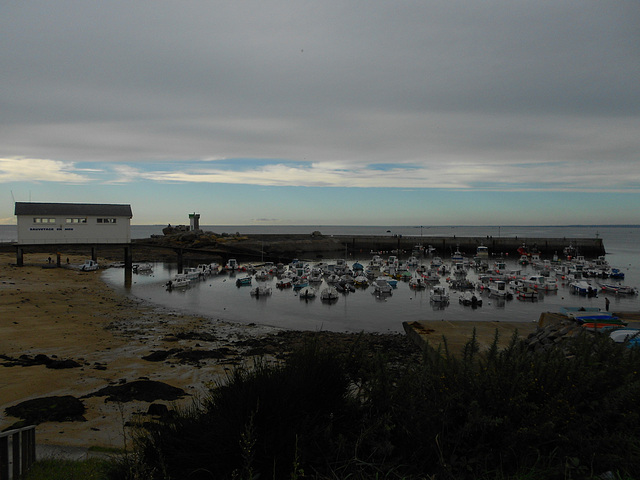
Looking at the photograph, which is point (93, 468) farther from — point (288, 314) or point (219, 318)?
point (288, 314)

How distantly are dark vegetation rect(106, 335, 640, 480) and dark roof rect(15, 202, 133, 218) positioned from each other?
154ft

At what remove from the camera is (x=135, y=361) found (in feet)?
49.6

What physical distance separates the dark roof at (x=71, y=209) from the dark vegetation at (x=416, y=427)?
154ft

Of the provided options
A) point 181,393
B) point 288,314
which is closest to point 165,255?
point 288,314

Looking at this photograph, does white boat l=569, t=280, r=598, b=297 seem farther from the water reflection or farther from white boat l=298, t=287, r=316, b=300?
white boat l=298, t=287, r=316, b=300

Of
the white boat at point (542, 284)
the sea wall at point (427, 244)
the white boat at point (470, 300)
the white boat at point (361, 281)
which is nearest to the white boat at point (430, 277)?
the white boat at point (361, 281)

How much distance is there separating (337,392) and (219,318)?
26.0 metres

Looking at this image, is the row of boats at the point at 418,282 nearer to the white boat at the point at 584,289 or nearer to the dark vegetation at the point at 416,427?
the white boat at the point at 584,289

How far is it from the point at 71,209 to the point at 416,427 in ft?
162

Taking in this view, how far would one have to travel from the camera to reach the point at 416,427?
14.3ft

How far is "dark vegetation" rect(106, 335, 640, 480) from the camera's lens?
3.90 metres

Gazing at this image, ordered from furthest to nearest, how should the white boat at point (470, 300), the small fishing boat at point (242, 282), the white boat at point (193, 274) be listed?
1. the white boat at point (193, 274)
2. the small fishing boat at point (242, 282)
3. the white boat at point (470, 300)

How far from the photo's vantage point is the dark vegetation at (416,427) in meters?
3.90

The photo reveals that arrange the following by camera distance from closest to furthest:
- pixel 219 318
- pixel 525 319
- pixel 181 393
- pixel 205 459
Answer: pixel 205 459 < pixel 181 393 < pixel 219 318 < pixel 525 319
